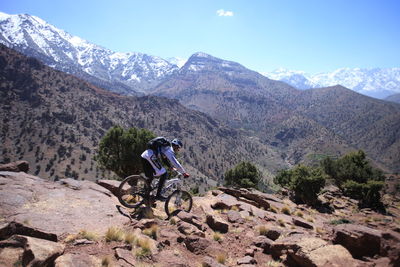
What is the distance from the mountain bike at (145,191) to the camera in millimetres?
11883

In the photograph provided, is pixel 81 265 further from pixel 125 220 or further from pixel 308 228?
pixel 308 228

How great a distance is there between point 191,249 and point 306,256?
3.71 metres

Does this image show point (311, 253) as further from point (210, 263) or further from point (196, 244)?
point (196, 244)

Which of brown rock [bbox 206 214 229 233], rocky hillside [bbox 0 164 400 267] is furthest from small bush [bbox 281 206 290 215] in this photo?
brown rock [bbox 206 214 229 233]

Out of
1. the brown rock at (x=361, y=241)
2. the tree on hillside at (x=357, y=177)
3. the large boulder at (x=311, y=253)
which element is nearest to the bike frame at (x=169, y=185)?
the large boulder at (x=311, y=253)

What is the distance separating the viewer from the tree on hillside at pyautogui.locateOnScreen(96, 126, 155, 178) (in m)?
36.9

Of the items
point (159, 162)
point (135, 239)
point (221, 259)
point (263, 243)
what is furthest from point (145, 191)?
point (263, 243)

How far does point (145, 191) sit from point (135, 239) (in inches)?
127

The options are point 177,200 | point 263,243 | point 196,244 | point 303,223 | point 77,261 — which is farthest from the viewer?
point 303,223

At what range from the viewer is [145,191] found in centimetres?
1191

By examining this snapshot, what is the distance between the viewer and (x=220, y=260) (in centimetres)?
902

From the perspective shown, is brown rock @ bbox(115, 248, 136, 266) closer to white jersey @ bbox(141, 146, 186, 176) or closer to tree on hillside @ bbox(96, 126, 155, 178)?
white jersey @ bbox(141, 146, 186, 176)

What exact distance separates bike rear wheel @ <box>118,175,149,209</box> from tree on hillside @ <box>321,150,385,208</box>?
3218 cm

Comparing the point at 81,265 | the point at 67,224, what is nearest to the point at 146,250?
the point at 81,265
